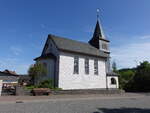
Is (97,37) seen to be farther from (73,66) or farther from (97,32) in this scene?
(73,66)

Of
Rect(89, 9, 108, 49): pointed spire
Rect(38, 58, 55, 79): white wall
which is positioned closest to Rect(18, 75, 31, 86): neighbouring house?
Rect(38, 58, 55, 79): white wall

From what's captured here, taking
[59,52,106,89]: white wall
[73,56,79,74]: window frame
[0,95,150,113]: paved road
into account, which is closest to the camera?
[0,95,150,113]: paved road

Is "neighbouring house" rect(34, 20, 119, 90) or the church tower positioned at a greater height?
the church tower

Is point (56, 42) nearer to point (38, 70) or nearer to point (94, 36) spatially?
point (38, 70)

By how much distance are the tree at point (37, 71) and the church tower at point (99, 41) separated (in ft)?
49.9

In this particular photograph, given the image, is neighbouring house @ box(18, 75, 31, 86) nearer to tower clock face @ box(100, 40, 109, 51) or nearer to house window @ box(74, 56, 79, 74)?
house window @ box(74, 56, 79, 74)

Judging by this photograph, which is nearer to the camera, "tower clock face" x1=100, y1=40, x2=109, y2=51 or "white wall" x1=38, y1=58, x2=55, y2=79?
"white wall" x1=38, y1=58, x2=55, y2=79

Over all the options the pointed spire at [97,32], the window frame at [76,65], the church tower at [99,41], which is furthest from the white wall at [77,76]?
the pointed spire at [97,32]

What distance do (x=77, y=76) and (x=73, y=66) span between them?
73.4 inches

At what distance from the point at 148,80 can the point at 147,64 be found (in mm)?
5405

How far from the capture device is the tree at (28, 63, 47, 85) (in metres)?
21.7

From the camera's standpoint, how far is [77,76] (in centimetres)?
2462

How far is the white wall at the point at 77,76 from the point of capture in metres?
23.1

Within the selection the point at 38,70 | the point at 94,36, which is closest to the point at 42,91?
the point at 38,70
